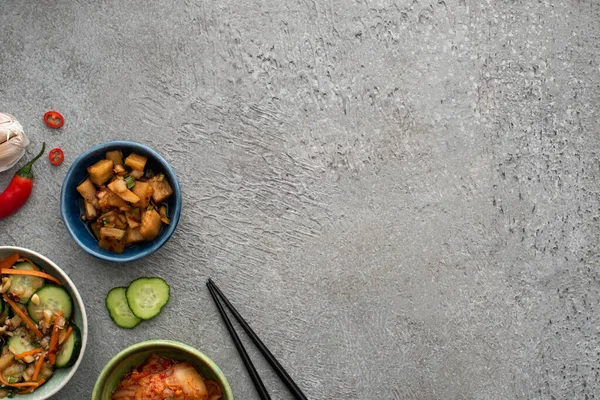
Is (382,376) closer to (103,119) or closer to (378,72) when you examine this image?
(378,72)

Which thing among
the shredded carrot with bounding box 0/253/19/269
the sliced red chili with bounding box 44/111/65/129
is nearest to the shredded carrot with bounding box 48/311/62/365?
the shredded carrot with bounding box 0/253/19/269

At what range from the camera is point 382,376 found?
108 inches

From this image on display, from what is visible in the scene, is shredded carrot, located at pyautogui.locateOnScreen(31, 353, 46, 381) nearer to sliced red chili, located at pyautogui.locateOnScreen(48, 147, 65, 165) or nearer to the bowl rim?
the bowl rim

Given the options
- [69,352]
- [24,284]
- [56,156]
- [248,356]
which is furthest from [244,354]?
[56,156]

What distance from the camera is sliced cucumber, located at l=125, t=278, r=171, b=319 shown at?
2.70 metres

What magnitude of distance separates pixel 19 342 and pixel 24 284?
0.22 metres

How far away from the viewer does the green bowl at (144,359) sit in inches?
97.9

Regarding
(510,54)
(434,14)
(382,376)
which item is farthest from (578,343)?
(434,14)

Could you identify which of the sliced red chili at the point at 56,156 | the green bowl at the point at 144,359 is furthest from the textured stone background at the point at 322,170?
the green bowl at the point at 144,359

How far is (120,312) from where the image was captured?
2.72m

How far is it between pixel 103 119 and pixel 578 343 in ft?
7.01

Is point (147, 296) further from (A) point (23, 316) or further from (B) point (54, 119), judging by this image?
(B) point (54, 119)

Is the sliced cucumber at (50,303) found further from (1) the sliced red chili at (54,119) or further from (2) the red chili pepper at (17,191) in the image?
(1) the sliced red chili at (54,119)

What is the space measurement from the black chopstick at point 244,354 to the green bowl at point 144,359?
18 cm
